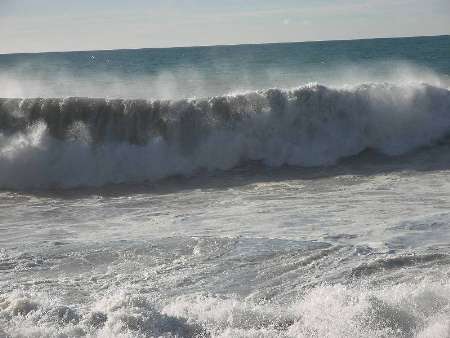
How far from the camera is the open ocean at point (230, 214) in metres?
6.75

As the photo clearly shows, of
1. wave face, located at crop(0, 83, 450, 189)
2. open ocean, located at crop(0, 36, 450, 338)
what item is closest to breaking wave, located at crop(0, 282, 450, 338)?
open ocean, located at crop(0, 36, 450, 338)

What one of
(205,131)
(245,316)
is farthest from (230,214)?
(205,131)

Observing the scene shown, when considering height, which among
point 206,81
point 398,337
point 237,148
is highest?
point 206,81

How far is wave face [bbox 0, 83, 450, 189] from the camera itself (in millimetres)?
16500

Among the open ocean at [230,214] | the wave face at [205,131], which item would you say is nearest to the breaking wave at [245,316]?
the open ocean at [230,214]

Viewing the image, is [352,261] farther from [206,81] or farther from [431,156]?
[206,81]

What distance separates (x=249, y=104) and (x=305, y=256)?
389 inches

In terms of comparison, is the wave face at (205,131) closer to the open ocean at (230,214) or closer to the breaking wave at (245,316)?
the open ocean at (230,214)

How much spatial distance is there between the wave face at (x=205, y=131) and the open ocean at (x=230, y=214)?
41 mm

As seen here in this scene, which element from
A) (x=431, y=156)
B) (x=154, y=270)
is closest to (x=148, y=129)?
(x=431, y=156)

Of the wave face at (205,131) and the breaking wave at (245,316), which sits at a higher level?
the wave face at (205,131)

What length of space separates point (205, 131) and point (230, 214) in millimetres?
6364

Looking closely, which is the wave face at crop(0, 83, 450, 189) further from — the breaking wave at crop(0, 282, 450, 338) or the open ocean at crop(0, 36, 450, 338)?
the breaking wave at crop(0, 282, 450, 338)

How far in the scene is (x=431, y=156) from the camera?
16453mm
